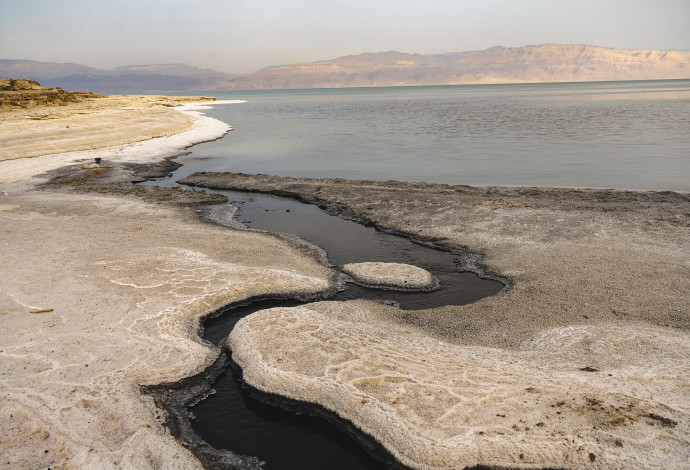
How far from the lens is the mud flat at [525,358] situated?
4.98 meters

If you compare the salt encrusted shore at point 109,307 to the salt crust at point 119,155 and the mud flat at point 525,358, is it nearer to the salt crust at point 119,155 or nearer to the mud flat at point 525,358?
the mud flat at point 525,358

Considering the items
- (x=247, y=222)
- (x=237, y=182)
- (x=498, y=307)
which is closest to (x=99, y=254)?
(x=247, y=222)

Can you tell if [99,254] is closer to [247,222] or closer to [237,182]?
[247,222]

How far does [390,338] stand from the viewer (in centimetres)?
722

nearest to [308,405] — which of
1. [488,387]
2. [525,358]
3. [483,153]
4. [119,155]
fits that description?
[488,387]

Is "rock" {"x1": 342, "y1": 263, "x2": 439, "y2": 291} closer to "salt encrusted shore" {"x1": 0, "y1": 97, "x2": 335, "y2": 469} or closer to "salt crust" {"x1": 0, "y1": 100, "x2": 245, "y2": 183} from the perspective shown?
"salt encrusted shore" {"x1": 0, "y1": 97, "x2": 335, "y2": 469}

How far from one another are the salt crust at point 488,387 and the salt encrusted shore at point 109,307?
1.28 m

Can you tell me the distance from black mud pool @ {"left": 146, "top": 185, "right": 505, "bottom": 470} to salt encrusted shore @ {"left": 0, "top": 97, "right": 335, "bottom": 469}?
41cm

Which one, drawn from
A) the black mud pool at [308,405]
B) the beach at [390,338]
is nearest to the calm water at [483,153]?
the beach at [390,338]

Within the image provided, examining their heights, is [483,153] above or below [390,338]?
above

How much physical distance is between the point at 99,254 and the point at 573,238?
1086 cm

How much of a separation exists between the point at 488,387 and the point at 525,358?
1168 mm

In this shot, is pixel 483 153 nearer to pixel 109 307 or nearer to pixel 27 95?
pixel 109 307

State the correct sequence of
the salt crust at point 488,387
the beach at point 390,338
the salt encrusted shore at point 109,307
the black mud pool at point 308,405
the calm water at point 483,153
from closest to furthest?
the salt crust at point 488,387
the beach at point 390,338
the salt encrusted shore at point 109,307
the black mud pool at point 308,405
the calm water at point 483,153
